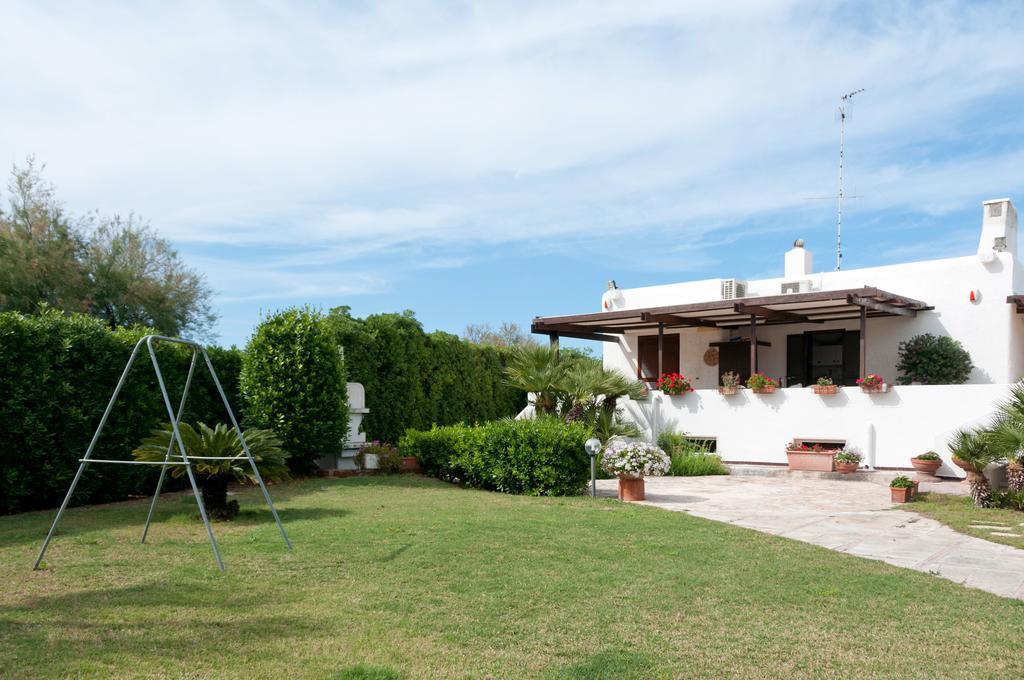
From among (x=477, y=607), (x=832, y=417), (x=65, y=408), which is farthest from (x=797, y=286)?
(x=477, y=607)

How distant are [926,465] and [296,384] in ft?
37.2

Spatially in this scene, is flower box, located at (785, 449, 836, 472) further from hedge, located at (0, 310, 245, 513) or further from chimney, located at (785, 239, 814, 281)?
hedge, located at (0, 310, 245, 513)

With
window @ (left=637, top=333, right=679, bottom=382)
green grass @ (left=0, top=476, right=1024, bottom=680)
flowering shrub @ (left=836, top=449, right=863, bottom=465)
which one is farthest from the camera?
window @ (left=637, top=333, right=679, bottom=382)

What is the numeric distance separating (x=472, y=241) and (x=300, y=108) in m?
5.07

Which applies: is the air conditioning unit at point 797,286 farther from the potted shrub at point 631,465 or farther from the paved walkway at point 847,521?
the potted shrub at point 631,465

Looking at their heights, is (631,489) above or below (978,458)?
below

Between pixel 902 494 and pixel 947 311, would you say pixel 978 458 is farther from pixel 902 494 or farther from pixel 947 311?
pixel 947 311

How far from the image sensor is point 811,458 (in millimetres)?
15812

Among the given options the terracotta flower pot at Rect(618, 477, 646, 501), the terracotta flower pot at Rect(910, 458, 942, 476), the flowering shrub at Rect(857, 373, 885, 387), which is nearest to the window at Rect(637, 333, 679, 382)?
the flowering shrub at Rect(857, 373, 885, 387)

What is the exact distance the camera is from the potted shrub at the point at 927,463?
14.0 metres

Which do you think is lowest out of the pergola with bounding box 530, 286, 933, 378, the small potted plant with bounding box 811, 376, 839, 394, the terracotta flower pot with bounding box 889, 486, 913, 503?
the terracotta flower pot with bounding box 889, 486, 913, 503

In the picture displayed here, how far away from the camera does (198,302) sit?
84.5ft

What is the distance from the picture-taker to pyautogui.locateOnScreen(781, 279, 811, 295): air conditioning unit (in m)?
19.5

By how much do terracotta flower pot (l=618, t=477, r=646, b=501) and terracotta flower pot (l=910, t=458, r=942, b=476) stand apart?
612cm
